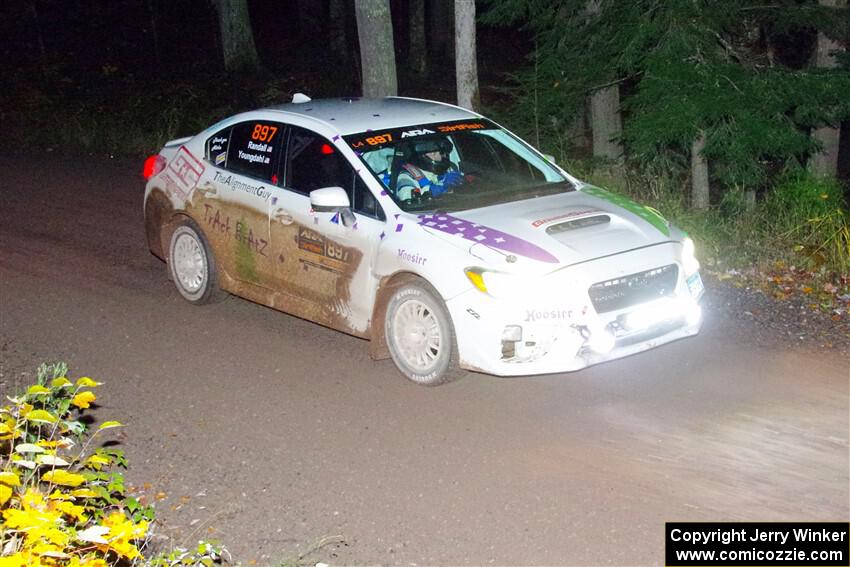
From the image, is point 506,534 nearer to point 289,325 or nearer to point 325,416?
point 325,416

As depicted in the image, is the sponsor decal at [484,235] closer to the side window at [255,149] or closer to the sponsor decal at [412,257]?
the sponsor decal at [412,257]

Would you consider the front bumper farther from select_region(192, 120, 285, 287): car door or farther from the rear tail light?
the rear tail light

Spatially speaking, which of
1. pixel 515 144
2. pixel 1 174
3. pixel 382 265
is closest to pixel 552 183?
pixel 515 144

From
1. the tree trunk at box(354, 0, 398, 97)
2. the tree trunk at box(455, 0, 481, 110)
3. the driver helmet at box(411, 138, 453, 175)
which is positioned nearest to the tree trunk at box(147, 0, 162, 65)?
the tree trunk at box(354, 0, 398, 97)

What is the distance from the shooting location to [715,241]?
11445 millimetres

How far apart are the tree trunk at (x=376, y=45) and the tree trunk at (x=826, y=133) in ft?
17.9

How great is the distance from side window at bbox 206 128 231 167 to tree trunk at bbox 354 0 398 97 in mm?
5537

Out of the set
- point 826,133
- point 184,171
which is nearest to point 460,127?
point 184,171

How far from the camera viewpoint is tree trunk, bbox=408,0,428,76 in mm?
31359

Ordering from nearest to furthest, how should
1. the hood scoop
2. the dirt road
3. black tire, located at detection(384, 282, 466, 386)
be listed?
the dirt road
black tire, located at detection(384, 282, 466, 386)
the hood scoop

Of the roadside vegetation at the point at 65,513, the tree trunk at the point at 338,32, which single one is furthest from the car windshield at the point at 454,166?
the tree trunk at the point at 338,32

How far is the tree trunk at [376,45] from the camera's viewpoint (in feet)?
49.4

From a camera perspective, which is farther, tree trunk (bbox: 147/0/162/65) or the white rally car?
tree trunk (bbox: 147/0/162/65)

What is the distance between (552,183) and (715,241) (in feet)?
9.67
